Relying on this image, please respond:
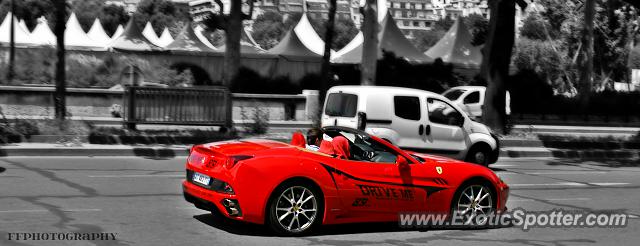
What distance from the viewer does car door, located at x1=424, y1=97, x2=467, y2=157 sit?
58.8 feet

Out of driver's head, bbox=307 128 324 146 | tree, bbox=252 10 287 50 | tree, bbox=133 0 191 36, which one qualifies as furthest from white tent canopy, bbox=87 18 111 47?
tree, bbox=133 0 191 36

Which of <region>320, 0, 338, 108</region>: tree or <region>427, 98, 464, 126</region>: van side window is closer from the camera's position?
<region>427, 98, 464, 126</region>: van side window

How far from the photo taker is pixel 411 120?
58.0 ft

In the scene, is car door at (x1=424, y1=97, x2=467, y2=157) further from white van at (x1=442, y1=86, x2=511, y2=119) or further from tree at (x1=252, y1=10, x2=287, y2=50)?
tree at (x1=252, y1=10, x2=287, y2=50)

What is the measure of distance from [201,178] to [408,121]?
28.1 feet

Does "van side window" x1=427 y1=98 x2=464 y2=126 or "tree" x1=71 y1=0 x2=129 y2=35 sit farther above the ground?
"tree" x1=71 y1=0 x2=129 y2=35

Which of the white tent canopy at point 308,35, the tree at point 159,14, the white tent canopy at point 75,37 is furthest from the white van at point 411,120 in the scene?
the tree at point 159,14

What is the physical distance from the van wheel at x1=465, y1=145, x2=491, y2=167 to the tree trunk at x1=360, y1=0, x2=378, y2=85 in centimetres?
1058

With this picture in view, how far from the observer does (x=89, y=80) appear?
39125mm

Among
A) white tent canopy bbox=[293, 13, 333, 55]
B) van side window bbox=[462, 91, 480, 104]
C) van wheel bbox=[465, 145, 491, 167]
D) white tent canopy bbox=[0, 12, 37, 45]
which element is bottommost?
van wheel bbox=[465, 145, 491, 167]

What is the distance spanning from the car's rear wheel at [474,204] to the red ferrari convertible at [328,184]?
0.04 ft

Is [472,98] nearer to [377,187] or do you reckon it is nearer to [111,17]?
[377,187]

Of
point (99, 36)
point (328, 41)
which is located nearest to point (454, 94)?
point (328, 41)

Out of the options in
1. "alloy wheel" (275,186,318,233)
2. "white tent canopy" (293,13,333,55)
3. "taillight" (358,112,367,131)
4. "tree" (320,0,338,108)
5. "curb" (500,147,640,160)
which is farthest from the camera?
"white tent canopy" (293,13,333,55)
